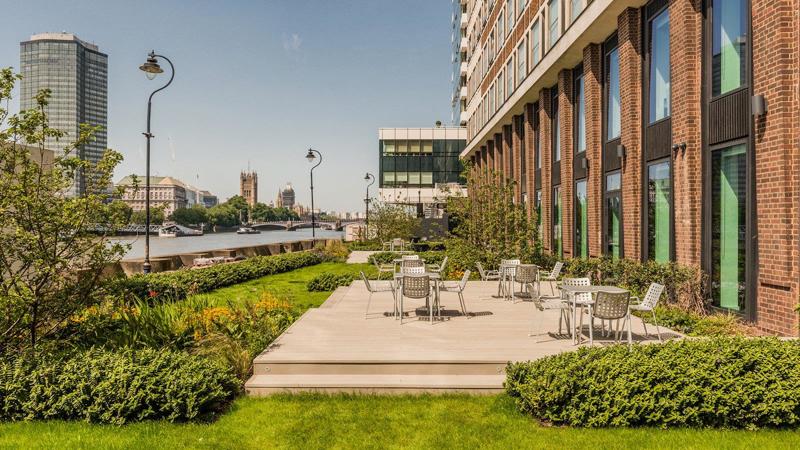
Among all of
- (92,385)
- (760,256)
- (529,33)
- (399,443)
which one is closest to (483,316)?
(760,256)

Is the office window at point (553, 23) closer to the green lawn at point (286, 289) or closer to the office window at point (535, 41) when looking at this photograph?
the office window at point (535, 41)

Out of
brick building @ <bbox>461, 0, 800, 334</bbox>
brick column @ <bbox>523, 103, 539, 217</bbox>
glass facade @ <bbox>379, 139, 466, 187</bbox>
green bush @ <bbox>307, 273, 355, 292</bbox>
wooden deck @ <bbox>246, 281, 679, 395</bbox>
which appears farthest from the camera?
glass facade @ <bbox>379, 139, 466, 187</bbox>

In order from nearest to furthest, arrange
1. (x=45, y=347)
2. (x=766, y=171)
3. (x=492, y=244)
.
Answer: (x=45, y=347), (x=766, y=171), (x=492, y=244)

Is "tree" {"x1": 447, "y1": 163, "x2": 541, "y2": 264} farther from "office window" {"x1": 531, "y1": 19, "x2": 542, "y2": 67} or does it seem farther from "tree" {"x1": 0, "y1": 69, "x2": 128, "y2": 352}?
"tree" {"x1": 0, "y1": 69, "x2": 128, "y2": 352}

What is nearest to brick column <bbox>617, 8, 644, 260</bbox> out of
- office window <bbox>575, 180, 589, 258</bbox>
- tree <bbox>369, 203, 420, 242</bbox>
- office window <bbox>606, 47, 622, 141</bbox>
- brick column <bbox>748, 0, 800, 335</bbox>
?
office window <bbox>606, 47, 622, 141</bbox>

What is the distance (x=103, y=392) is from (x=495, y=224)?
45.0 feet

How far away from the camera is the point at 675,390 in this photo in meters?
5.48

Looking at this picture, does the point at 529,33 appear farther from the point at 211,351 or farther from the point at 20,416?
the point at 20,416

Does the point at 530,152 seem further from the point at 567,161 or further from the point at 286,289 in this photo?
the point at 286,289

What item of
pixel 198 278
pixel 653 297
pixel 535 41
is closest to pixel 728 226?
pixel 653 297

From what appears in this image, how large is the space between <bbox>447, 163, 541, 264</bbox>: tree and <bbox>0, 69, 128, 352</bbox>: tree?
507 inches

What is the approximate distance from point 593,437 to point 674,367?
1.22 m

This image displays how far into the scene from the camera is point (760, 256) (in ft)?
29.8

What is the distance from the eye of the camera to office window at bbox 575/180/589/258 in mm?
18031
